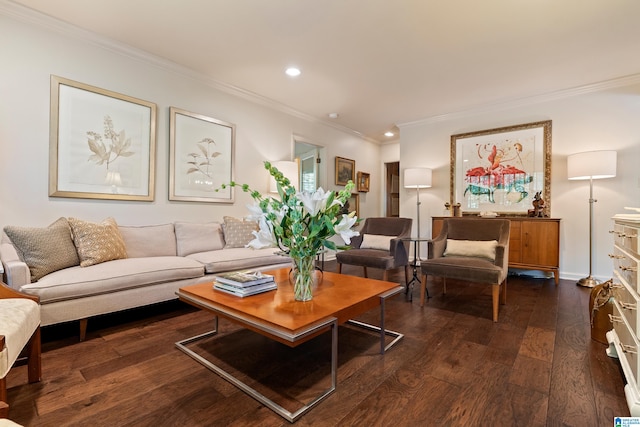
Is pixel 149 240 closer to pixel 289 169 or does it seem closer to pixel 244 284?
pixel 244 284

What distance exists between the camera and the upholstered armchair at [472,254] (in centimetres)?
247

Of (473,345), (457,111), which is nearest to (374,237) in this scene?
(473,345)

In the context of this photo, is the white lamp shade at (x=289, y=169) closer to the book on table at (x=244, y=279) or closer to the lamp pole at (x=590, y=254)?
the book on table at (x=244, y=279)

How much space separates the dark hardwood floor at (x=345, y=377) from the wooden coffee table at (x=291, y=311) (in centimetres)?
6

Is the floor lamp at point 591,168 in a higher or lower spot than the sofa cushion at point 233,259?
higher

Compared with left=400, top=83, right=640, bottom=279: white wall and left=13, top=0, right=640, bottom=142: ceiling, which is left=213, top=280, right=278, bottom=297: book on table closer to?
left=13, top=0, right=640, bottom=142: ceiling

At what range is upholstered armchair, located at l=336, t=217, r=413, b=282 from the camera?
3238 millimetres

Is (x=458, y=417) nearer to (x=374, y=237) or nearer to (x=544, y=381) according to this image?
(x=544, y=381)

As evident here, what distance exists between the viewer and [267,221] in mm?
1537

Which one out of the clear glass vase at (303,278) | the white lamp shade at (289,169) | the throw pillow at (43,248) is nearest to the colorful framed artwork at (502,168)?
the white lamp shade at (289,169)

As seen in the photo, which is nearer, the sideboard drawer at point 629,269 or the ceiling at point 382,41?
the sideboard drawer at point 629,269

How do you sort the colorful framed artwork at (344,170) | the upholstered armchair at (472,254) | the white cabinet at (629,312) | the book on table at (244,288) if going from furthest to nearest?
the colorful framed artwork at (344,170), the upholstered armchair at (472,254), the book on table at (244,288), the white cabinet at (629,312)

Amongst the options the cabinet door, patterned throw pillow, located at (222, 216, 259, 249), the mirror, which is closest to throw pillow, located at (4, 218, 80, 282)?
patterned throw pillow, located at (222, 216, 259, 249)

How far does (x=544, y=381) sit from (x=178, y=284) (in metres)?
2.57
